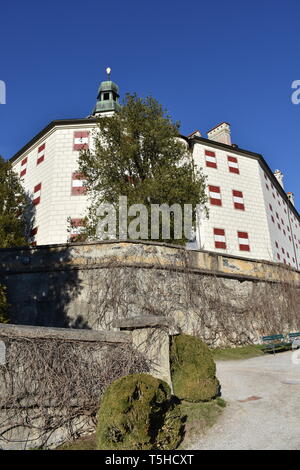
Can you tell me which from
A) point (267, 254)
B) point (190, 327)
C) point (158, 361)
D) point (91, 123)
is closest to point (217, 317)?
point (190, 327)

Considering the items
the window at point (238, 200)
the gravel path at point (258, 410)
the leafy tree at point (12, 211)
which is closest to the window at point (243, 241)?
the window at point (238, 200)

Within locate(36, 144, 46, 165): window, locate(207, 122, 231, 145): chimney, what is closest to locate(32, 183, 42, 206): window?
locate(36, 144, 46, 165): window

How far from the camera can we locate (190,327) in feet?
49.3

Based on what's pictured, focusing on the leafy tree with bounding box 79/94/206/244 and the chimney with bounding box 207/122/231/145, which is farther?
the chimney with bounding box 207/122/231/145

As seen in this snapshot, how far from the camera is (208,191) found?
29312mm

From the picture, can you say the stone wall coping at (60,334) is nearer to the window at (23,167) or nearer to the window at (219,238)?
the window at (219,238)

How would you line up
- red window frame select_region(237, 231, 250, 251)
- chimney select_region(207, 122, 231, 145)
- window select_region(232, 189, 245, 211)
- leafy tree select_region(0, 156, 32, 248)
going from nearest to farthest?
leafy tree select_region(0, 156, 32, 248)
red window frame select_region(237, 231, 250, 251)
window select_region(232, 189, 245, 211)
chimney select_region(207, 122, 231, 145)

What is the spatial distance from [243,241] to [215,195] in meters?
4.51

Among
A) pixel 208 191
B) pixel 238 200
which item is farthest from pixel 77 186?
pixel 238 200

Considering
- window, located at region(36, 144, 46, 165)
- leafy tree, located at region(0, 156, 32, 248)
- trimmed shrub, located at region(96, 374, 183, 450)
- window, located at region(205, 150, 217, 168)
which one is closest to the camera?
trimmed shrub, located at region(96, 374, 183, 450)

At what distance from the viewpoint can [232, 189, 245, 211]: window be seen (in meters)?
30.3

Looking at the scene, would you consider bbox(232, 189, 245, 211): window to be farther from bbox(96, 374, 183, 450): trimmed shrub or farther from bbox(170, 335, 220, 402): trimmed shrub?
bbox(96, 374, 183, 450): trimmed shrub

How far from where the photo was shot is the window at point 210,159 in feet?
101

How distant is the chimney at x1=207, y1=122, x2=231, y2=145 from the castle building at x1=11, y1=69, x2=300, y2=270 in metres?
0.10
